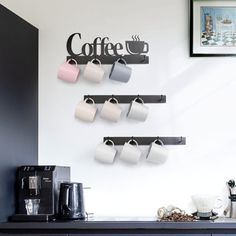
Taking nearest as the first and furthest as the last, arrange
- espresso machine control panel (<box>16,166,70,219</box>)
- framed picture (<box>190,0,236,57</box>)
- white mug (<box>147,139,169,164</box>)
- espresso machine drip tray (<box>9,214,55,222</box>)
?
espresso machine drip tray (<box>9,214,55,222</box>)
espresso machine control panel (<box>16,166,70,219</box>)
white mug (<box>147,139,169,164</box>)
framed picture (<box>190,0,236,57</box>)

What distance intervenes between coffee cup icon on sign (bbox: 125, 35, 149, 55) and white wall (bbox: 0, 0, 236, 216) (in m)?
0.04

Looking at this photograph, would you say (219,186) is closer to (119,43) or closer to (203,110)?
(203,110)

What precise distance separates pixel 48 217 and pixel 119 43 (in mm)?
1280

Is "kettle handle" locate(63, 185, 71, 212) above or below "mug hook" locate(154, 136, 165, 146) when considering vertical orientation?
→ below

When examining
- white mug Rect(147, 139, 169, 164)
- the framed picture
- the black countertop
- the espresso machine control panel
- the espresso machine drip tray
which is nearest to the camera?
the black countertop

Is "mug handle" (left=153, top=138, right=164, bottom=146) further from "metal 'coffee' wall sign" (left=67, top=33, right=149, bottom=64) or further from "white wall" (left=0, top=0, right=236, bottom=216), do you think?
"metal 'coffee' wall sign" (left=67, top=33, right=149, bottom=64)

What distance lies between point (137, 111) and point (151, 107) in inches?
5.1

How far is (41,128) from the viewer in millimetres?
3465

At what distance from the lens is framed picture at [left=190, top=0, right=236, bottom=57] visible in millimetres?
3400

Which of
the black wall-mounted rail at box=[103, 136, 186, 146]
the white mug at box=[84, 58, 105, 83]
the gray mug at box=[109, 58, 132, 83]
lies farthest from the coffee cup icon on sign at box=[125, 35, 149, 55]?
the black wall-mounted rail at box=[103, 136, 186, 146]

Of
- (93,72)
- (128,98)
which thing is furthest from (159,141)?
(93,72)

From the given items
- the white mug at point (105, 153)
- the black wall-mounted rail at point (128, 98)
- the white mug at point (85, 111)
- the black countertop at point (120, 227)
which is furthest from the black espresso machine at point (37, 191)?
the black wall-mounted rail at point (128, 98)

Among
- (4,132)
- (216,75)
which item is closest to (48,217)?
(4,132)

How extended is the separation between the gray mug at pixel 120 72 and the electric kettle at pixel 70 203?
78 centimetres
